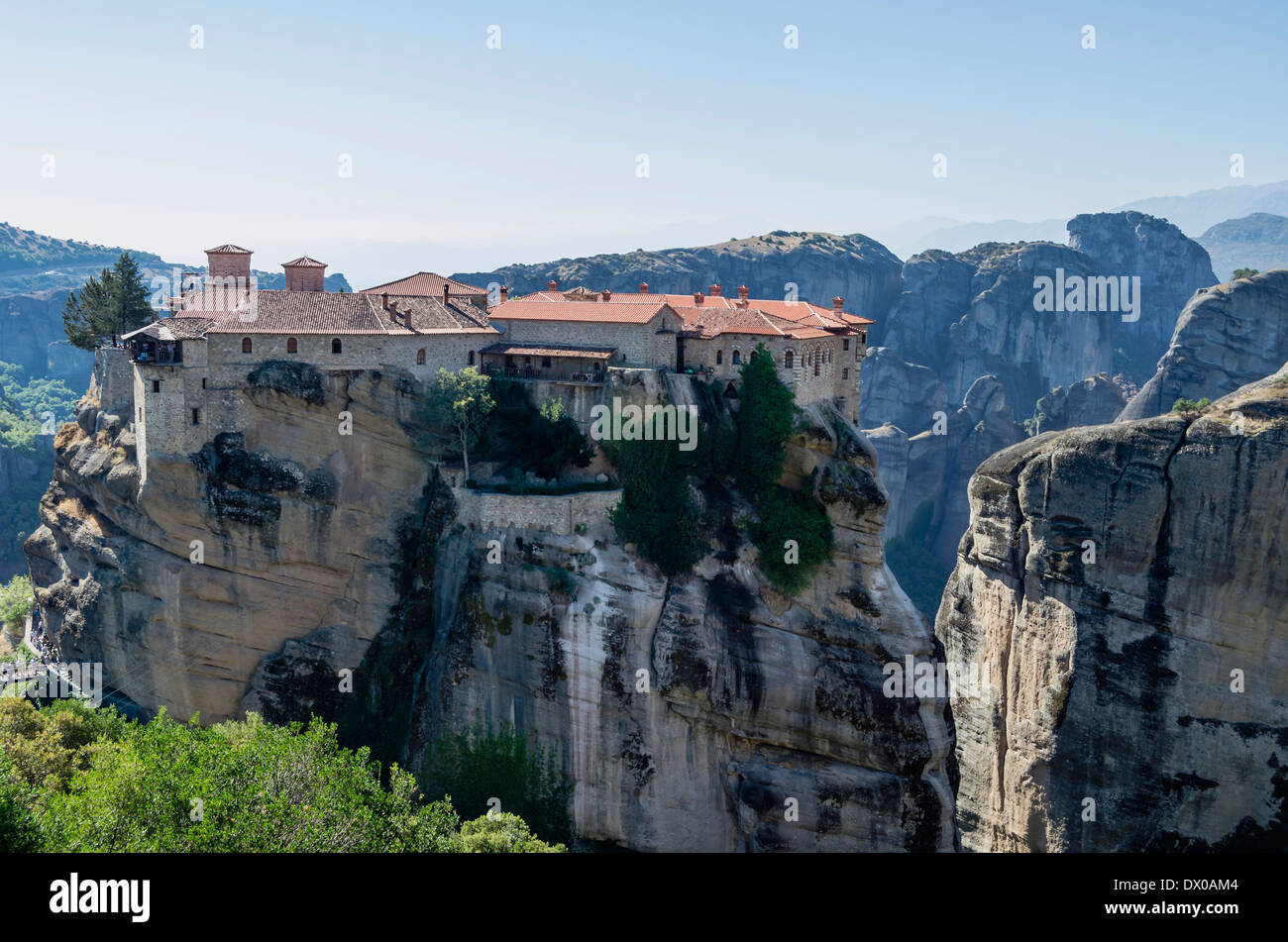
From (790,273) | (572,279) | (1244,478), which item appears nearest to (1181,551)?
(1244,478)

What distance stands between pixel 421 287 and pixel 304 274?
487cm

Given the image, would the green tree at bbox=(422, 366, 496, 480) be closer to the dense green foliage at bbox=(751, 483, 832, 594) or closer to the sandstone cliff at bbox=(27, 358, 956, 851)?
the sandstone cliff at bbox=(27, 358, 956, 851)

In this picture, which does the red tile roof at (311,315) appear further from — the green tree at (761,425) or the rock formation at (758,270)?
the rock formation at (758,270)

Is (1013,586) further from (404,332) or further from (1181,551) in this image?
(404,332)

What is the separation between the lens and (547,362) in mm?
49250

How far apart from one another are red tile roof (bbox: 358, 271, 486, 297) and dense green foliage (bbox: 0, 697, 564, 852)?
23.1 meters

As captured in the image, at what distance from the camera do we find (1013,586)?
170 feet

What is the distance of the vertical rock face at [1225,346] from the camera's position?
9469 centimetres

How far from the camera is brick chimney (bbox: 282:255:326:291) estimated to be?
52.2m

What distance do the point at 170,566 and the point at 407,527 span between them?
857 centimetres

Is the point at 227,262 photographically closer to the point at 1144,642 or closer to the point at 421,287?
the point at 421,287

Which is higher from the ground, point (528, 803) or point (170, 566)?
point (170, 566)

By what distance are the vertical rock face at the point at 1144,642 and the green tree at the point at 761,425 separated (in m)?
11.6

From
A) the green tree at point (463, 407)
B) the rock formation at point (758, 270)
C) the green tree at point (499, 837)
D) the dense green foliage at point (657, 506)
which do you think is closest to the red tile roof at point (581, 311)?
the green tree at point (463, 407)
